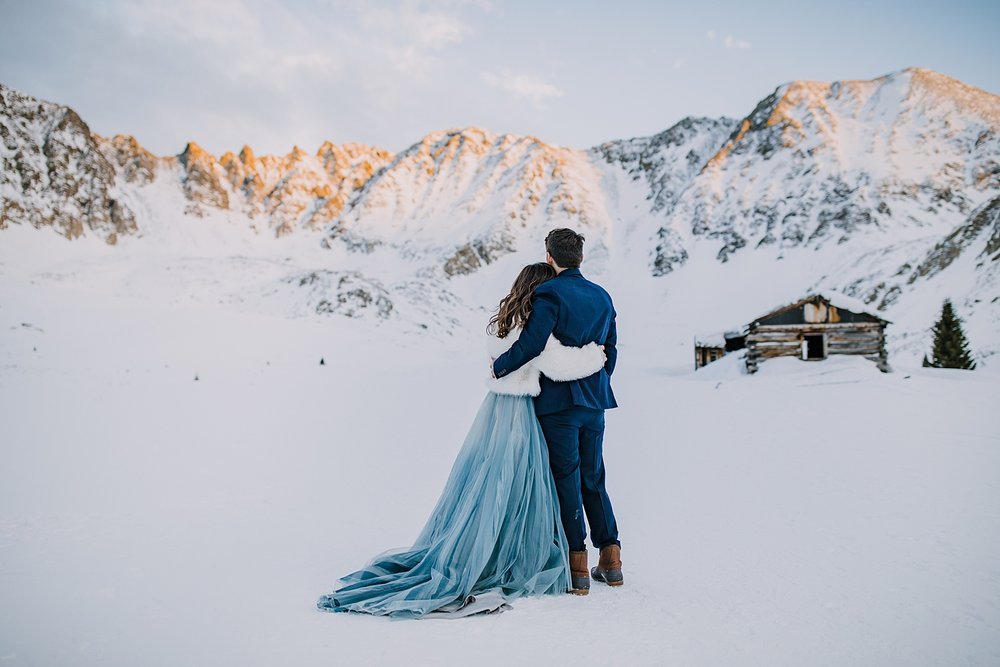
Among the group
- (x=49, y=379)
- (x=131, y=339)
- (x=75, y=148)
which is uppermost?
(x=75, y=148)

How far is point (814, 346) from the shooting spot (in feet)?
61.0

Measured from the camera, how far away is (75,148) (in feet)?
285

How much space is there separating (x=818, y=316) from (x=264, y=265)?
175 ft

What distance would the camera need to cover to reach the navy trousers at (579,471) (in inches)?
142

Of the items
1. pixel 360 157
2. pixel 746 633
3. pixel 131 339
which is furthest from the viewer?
pixel 360 157

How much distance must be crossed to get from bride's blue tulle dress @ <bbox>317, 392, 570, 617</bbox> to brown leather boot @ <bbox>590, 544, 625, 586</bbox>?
320 mm

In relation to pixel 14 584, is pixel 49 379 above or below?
above

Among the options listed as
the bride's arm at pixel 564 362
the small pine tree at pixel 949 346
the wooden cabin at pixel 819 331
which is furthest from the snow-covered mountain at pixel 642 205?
the bride's arm at pixel 564 362

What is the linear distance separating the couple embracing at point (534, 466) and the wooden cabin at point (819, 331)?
16.1 metres

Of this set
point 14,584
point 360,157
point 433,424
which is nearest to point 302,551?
point 14,584

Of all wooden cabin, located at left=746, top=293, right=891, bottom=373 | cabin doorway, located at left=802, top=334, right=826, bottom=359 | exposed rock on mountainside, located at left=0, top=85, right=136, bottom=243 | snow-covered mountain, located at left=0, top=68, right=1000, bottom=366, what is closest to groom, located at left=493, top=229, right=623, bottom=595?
wooden cabin, located at left=746, top=293, right=891, bottom=373

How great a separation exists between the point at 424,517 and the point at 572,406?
2.24 metres

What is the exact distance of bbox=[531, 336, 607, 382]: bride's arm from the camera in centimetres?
362

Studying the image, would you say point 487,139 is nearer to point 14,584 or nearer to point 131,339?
point 131,339
